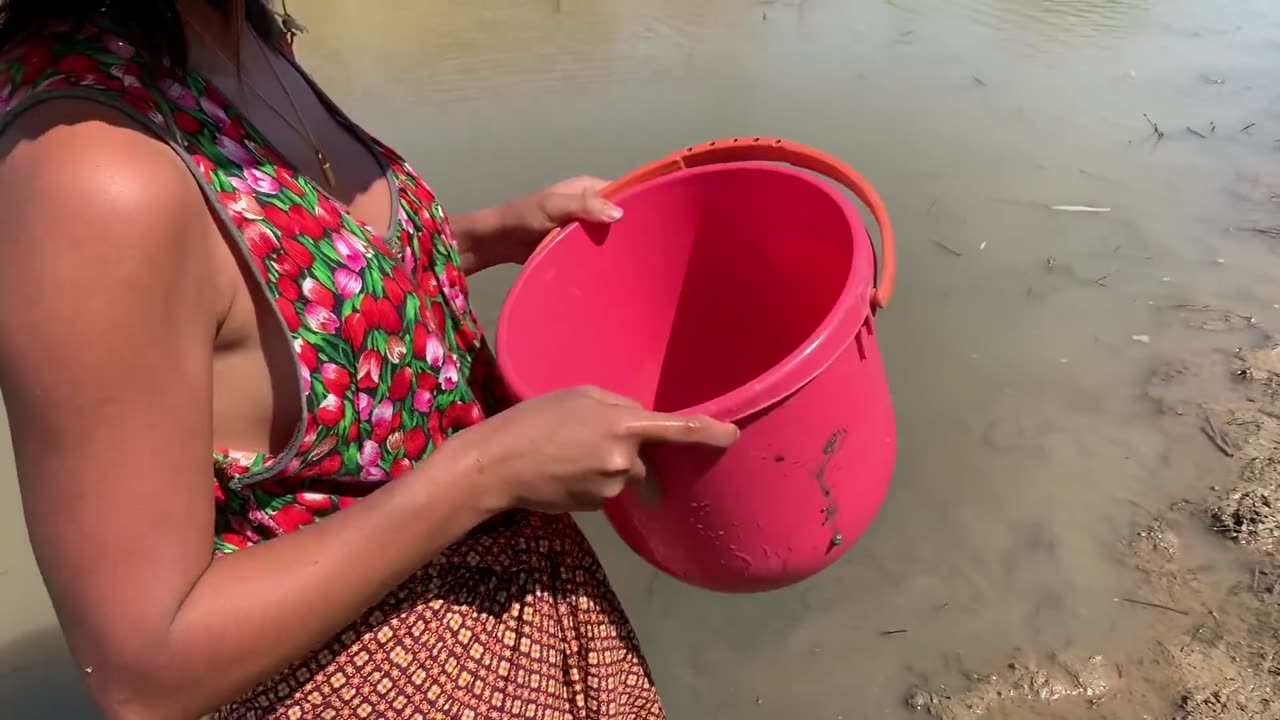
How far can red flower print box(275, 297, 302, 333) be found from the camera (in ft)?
1.91

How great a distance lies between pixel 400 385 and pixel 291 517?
0.13 metres

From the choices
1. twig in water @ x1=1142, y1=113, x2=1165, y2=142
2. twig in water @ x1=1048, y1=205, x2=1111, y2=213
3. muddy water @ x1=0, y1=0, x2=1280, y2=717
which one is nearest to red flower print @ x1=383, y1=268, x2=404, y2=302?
muddy water @ x1=0, y1=0, x2=1280, y2=717

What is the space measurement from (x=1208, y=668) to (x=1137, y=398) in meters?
0.67

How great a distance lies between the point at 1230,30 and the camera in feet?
10.9

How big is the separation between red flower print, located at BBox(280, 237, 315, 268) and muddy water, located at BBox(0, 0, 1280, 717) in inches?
48.3

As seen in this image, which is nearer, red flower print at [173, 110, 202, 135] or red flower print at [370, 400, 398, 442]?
red flower print at [173, 110, 202, 135]

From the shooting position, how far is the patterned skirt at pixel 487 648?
2.26ft

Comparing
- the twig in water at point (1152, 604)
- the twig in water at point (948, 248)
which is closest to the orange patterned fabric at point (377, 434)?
the twig in water at point (1152, 604)

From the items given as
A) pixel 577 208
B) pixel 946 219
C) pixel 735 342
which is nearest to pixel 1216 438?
pixel 946 219

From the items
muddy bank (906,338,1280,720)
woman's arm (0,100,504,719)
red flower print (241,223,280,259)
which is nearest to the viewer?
woman's arm (0,100,504,719)

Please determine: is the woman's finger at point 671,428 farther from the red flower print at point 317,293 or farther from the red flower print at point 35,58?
the red flower print at point 35,58

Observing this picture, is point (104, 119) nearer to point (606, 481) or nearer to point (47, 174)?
point (47, 174)

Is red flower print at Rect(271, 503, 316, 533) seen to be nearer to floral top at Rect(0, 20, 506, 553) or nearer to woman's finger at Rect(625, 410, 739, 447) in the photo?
floral top at Rect(0, 20, 506, 553)

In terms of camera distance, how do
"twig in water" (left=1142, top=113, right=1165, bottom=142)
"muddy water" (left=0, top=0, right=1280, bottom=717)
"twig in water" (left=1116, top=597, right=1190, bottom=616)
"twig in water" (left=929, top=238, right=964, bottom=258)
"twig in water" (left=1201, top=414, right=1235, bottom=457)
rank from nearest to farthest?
"twig in water" (left=1116, top=597, right=1190, bottom=616)
"muddy water" (left=0, top=0, right=1280, bottom=717)
"twig in water" (left=1201, top=414, right=1235, bottom=457)
"twig in water" (left=929, top=238, right=964, bottom=258)
"twig in water" (left=1142, top=113, right=1165, bottom=142)
